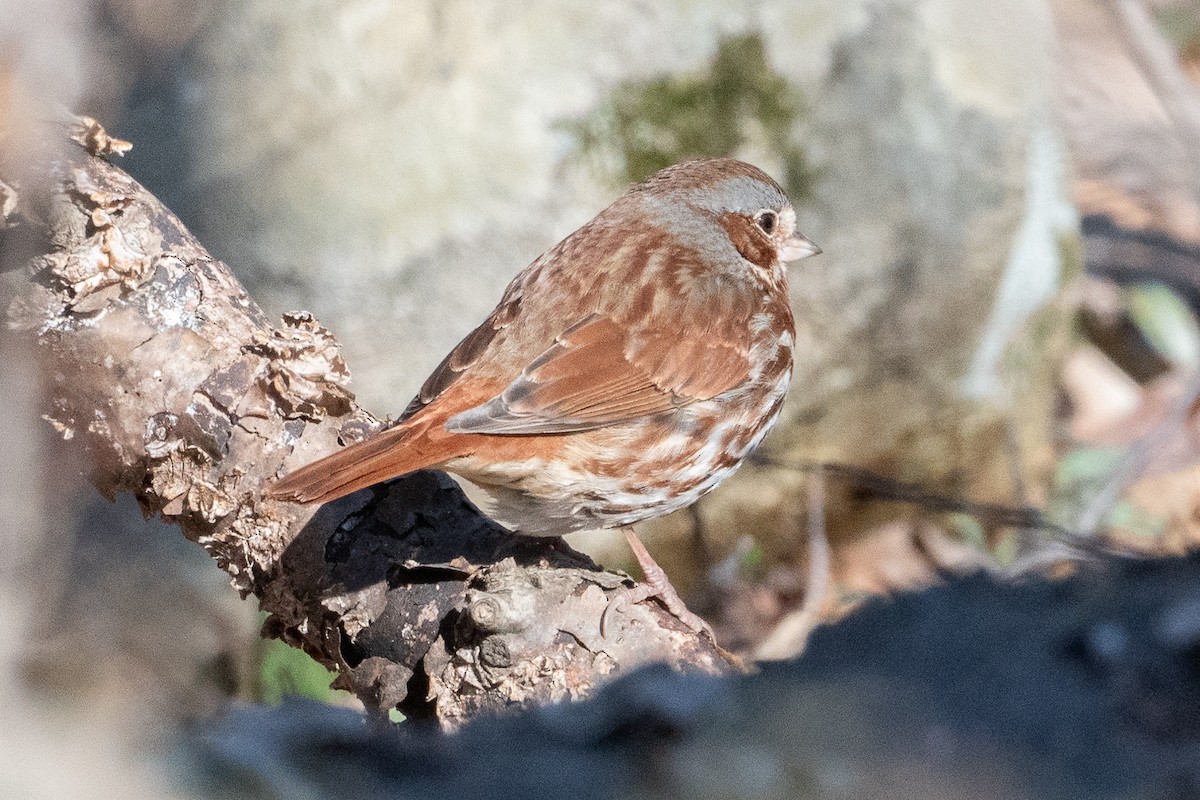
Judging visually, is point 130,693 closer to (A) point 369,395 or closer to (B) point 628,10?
(A) point 369,395

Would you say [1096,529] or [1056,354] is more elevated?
[1056,354]

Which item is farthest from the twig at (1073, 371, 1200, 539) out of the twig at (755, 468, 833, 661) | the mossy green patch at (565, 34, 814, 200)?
the mossy green patch at (565, 34, 814, 200)

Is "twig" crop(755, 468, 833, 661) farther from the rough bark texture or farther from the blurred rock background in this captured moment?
the rough bark texture

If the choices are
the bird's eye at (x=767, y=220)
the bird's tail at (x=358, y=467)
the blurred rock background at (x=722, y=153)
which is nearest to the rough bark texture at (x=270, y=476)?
the bird's tail at (x=358, y=467)

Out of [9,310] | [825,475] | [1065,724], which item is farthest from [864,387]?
[1065,724]

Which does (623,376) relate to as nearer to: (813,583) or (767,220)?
(767,220)
